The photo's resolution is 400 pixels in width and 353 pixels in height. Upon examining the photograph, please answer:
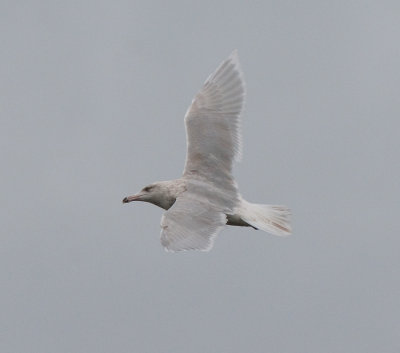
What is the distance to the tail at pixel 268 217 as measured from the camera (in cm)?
2025

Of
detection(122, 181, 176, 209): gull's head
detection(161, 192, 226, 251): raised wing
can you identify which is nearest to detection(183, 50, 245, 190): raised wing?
detection(122, 181, 176, 209): gull's head

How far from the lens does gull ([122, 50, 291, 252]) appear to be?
1934cm

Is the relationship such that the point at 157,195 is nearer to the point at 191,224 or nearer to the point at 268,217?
the point at 268,217

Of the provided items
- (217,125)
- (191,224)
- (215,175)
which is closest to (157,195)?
(215,175)

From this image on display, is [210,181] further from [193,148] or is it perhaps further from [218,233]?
[218,233]

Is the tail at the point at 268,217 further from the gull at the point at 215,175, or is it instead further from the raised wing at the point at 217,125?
the raised wing at the point at 217,125

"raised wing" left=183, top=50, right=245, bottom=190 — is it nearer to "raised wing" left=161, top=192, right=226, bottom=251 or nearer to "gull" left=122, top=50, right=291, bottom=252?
"gull" left=122, top=50, right=291, bottom=252

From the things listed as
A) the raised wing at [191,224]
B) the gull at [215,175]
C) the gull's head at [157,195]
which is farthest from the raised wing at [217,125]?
the raised wing at [191,224]

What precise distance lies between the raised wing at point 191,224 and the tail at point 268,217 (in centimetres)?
95

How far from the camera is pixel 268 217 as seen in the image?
20.7 meters

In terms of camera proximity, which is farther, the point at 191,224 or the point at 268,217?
the point at 268,217

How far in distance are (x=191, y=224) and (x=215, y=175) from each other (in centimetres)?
261

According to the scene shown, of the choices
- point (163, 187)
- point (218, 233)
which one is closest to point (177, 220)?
point (218, 233)

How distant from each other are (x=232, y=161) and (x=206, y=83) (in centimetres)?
170
